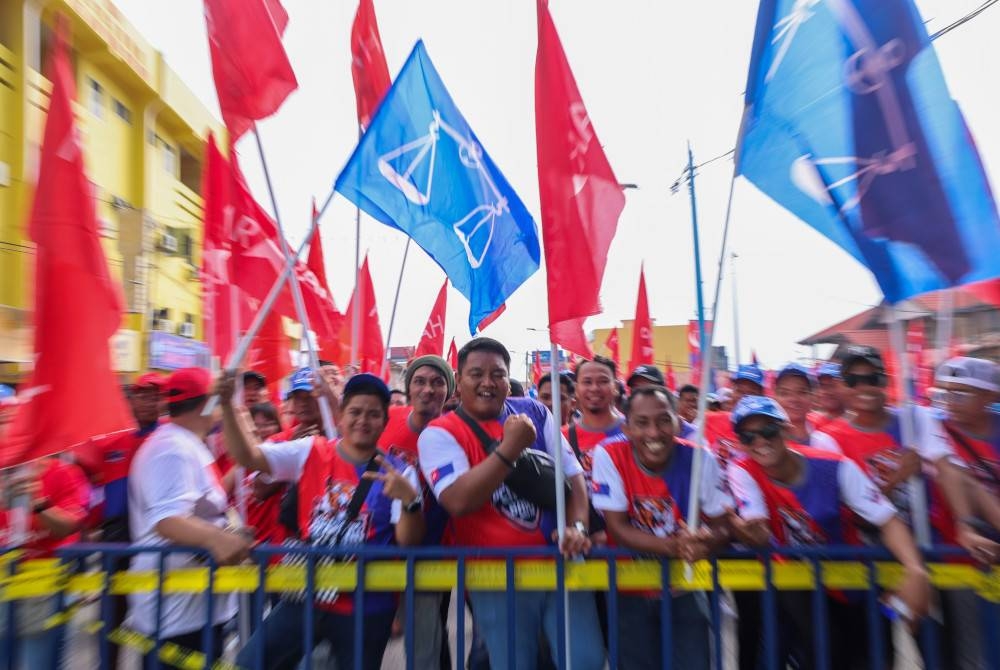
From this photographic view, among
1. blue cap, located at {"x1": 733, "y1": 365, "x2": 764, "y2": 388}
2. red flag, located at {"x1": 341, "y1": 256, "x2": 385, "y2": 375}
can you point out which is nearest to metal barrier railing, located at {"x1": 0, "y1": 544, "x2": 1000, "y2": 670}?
blue cap, located at {"x1": 733, "y1": 365, "x2": 764, "y2": 388}

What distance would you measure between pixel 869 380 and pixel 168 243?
20.2m

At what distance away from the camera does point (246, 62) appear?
10.9 ft

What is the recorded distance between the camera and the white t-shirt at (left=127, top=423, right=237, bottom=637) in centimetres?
244

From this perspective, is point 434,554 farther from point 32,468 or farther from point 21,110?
point 21,110

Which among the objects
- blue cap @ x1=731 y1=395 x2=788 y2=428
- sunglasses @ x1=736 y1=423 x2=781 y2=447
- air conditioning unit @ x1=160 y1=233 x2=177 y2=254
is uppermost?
air conditioning unit @ x1=160 y1=233 x2=177 y2=254

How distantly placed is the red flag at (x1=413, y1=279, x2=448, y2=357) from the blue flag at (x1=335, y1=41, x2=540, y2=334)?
416 centimetres

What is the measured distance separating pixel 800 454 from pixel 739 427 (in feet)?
0.96

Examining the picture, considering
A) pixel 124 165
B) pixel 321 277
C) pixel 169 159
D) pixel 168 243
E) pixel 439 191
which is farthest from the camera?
pixel 169 159

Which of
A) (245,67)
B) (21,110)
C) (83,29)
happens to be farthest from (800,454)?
(83,29)

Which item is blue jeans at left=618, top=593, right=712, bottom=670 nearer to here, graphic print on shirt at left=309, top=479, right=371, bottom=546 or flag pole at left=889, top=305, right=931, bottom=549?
flag pole at left=889, top=305, right=931, bottom=549

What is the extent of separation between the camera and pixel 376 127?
11.2 feet

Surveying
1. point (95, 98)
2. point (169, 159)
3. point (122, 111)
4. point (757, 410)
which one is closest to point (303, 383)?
point (757, 410)

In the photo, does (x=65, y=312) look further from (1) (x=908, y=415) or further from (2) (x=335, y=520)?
(1) (x=908, y=415)

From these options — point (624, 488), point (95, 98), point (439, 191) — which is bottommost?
point (624, 488)
